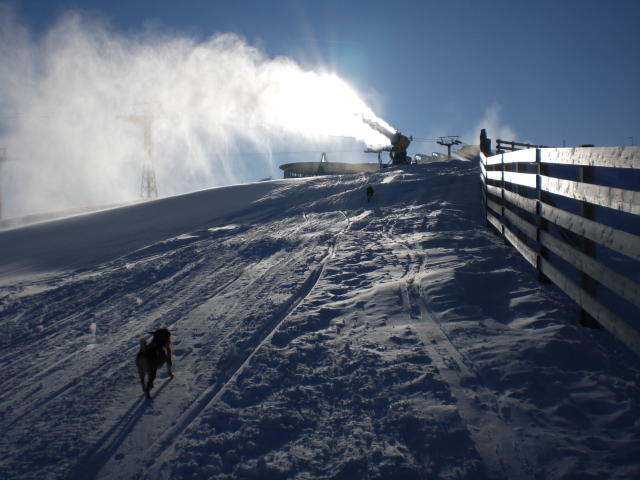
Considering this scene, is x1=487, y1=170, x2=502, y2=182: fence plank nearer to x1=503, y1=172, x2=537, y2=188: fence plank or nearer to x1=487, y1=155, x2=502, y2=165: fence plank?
x1=487, y1=155, x2=502, y2=165: fence plank

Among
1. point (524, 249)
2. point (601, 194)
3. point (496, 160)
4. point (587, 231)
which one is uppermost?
point (496, 160)

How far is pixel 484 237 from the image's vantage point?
8.02 metres

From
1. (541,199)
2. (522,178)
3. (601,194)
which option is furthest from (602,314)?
(522,178)

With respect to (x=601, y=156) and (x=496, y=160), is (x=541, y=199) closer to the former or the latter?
(x=601, y=156)

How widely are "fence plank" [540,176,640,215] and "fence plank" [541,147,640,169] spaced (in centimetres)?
18

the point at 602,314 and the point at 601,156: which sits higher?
the point at 601,156

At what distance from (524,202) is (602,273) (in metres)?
2.72

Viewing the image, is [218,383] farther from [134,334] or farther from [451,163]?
[451,163]

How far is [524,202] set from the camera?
18.5ft

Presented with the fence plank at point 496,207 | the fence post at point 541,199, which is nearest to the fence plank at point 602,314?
the fence post at point 541,199

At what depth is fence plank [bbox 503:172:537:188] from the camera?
205 inches

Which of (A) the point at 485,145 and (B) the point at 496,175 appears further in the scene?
(A) the point at 485,145

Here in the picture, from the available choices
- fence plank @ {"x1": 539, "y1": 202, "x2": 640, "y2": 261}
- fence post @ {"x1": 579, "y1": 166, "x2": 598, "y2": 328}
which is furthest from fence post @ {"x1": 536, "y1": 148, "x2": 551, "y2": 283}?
fence post @ {"x1": 579, "y1": 166, "x2": 598, "y2": 328}

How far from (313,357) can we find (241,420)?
103 cm
